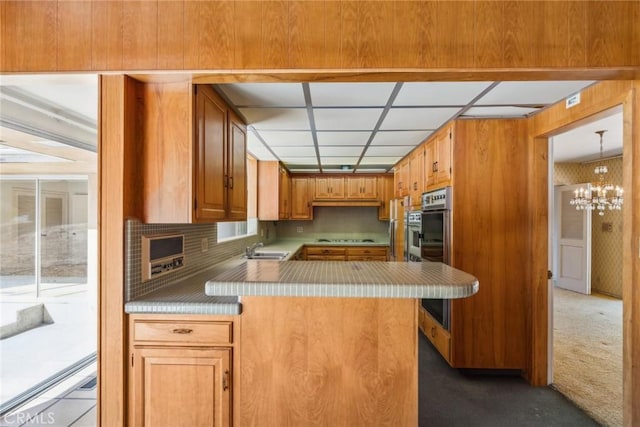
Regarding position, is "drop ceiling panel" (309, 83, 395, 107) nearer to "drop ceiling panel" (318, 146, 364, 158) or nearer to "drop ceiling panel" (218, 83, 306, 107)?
"drop ceiling panel" (218, 83, 306, 107)

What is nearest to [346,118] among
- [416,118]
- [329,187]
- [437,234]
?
[416,118]

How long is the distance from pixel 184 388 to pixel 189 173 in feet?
3.74

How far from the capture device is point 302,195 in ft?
17.9

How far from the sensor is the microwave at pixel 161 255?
1682mm

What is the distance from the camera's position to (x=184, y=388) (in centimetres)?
152

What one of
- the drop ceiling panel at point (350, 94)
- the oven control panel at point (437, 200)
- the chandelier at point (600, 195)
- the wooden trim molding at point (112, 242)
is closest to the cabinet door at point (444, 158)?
the oven control panel at point (437, 200)

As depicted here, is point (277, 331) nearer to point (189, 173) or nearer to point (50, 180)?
point (189, 173)

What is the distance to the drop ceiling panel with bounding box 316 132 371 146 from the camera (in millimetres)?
2885

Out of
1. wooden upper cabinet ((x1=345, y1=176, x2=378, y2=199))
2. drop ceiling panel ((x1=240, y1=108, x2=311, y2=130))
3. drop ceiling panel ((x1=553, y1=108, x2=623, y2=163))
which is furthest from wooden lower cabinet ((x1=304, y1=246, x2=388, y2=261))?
drop ceiling panel ((x1=553, y1=108, x2=623, y2=163))

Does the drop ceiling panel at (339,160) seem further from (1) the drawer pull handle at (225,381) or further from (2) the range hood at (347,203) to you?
(1) the drawer pull handle at (225,381)

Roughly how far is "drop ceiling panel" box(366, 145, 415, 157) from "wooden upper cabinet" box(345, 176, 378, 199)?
1.54m

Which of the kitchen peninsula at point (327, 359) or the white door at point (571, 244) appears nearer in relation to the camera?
the kitchen peninsula at point (327, 359)

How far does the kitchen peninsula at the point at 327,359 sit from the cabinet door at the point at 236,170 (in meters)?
0.92

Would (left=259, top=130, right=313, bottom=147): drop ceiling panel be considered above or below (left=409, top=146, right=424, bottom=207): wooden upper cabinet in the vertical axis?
above
